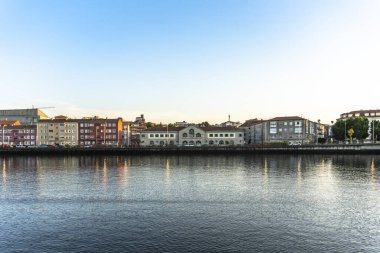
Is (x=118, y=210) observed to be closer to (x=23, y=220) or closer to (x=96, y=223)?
(x=96, y=223)

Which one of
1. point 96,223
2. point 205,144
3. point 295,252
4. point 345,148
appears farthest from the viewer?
point 205,144

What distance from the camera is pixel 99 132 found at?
151 meters

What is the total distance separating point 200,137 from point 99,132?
1817 inches

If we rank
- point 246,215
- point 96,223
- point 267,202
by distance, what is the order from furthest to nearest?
point 267,202 < point 246,215 < point 96,223

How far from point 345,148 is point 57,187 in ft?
352

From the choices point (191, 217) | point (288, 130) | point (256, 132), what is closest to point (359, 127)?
point (288, 130)

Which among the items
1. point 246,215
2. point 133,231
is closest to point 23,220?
point 133,231

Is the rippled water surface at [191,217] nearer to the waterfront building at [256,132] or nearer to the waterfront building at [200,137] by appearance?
the waterfront building at [200,137]

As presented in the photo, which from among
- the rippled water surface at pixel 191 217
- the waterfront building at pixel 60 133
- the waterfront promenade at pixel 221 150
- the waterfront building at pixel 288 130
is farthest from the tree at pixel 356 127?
the waterfront building at pixel 60 133

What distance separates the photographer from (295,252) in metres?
20.8

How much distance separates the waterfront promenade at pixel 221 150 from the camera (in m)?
121

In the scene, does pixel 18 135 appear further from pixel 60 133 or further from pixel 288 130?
pixel 288 130

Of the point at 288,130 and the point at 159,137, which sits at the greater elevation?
the point at 288,130

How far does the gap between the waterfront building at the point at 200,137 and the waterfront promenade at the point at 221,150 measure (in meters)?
11.5
